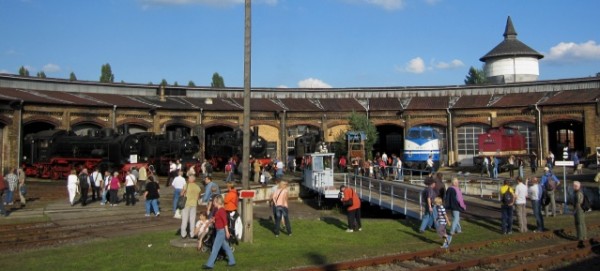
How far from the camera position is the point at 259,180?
33.2 m

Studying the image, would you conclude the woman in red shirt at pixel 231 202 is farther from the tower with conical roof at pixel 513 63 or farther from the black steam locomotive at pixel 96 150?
the tower with conical roof at pixel 513 63

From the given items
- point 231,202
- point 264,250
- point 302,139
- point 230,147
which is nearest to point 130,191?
point 231,202

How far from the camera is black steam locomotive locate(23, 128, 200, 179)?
32469 mm

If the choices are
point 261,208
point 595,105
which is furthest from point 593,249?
point 595,105

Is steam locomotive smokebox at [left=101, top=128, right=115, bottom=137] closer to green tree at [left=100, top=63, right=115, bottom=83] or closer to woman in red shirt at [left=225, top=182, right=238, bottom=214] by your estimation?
woman in red shirt at [left=225, top=182, right=238, bottom=214]

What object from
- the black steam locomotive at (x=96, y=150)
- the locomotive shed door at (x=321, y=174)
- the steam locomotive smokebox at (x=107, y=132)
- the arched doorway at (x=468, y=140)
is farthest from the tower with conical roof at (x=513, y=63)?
the steam locomotive smokebox at (x=107, y=132)

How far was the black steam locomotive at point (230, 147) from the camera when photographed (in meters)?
39.5

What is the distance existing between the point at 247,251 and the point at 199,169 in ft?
77.4

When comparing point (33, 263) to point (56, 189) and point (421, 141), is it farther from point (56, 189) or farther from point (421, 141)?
point (421, 141)

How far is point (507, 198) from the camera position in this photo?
15.7m

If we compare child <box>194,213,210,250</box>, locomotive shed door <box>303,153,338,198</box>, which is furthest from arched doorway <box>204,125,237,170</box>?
child <box>194,213,210,250</box>

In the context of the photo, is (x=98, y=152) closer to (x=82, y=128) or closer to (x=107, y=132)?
(x=107, y=132)

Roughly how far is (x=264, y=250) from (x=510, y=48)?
53575 millimetres

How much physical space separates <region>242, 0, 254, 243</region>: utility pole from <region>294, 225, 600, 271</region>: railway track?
3.75 m
